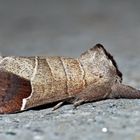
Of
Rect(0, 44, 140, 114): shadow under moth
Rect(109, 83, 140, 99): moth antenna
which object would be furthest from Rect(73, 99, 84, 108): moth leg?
Rect(109, 83, 140, 99): moth antenna

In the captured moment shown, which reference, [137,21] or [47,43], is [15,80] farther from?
[137,21]

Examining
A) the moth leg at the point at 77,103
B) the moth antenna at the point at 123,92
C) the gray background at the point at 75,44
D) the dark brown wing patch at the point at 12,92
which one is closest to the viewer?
the gray background at the point at 75,44

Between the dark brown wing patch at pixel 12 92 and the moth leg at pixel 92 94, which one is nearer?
the dark brown wing patch at pixel 12 92

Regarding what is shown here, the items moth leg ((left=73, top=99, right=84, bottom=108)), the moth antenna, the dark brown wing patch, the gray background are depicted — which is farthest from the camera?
the moth antenna

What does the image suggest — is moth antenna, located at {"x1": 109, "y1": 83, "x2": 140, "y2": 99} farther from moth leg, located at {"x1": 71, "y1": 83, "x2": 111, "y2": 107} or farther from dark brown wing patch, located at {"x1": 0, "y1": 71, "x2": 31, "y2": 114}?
dark brown wing patch, located at {"x1": 0, "y1": 71, "x2": 31, "y2": 114}

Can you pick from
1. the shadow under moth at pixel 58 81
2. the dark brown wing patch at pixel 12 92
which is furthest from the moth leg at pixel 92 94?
the dark brown wing patch at pixel 12 92

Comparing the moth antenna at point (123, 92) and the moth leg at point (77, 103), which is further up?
the moth antenna at point (123, 92)

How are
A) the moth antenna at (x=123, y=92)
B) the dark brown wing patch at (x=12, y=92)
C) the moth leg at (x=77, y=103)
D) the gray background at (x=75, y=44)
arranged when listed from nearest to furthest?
the gray background at (x=75, y=44) < the dark brown wing patch at (x=12, y=92) < the moth leg at (x=77, y=103) < the moth antenna at (x=123, y=92)

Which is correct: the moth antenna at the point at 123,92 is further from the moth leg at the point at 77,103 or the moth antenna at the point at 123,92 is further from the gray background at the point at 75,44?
the moth leg at the point at 77,103
